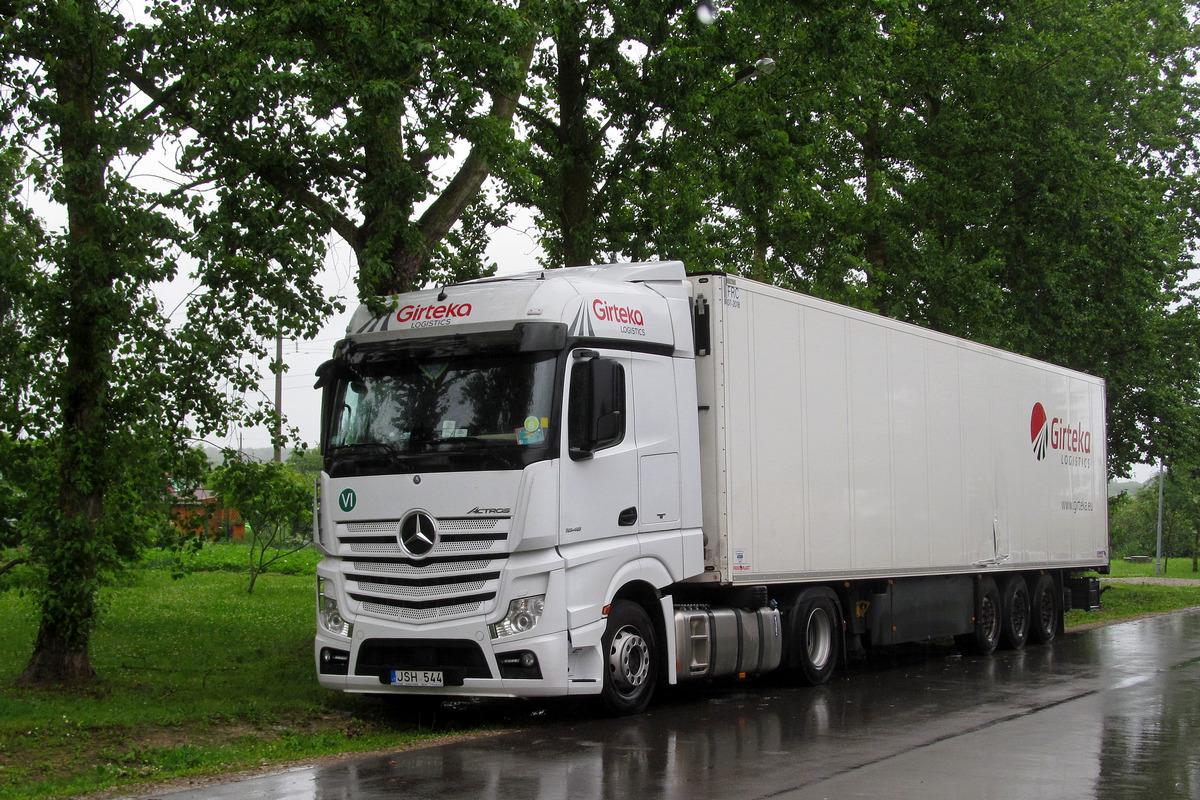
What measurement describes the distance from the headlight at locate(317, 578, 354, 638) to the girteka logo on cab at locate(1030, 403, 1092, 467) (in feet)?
37.7

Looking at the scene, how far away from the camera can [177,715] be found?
32.8ft

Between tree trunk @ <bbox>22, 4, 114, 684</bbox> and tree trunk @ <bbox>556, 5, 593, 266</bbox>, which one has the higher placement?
tree trunk @ <bbox>556, 5, 593, 266</bbox>

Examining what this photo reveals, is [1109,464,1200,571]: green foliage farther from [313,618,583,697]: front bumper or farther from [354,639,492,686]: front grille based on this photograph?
[354,639,492,686]: front grille

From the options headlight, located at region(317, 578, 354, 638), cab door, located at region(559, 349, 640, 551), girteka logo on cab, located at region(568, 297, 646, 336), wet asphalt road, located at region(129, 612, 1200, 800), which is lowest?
wet asphalt road, located at region(129, 612, 1200, 800)

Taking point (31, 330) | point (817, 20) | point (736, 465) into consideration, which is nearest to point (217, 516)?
point (31, 330)

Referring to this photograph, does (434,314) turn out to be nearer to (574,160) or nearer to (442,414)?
(442,414)

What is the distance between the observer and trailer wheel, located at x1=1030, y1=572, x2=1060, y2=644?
18469mm

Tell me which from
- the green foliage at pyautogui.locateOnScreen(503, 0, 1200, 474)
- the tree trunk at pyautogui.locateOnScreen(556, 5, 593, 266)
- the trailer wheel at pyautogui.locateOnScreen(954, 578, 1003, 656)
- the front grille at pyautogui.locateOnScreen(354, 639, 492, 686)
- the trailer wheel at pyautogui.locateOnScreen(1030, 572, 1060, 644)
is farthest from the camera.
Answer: the green foliage at pyautogui.locateOnScreen(503, 0, 1200, 474)

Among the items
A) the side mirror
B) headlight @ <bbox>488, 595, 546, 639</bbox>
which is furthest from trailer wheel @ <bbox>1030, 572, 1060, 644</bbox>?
headlight @ <bbox>488, 595, 546, 639</bbox>

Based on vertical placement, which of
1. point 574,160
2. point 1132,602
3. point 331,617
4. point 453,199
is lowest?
point 1132,602

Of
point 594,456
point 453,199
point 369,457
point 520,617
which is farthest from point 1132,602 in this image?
point 369,457

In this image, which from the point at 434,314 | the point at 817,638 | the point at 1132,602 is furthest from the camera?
the point at 1132,602

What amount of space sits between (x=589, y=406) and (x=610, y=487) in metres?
0.75

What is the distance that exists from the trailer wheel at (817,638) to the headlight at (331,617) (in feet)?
15.7
